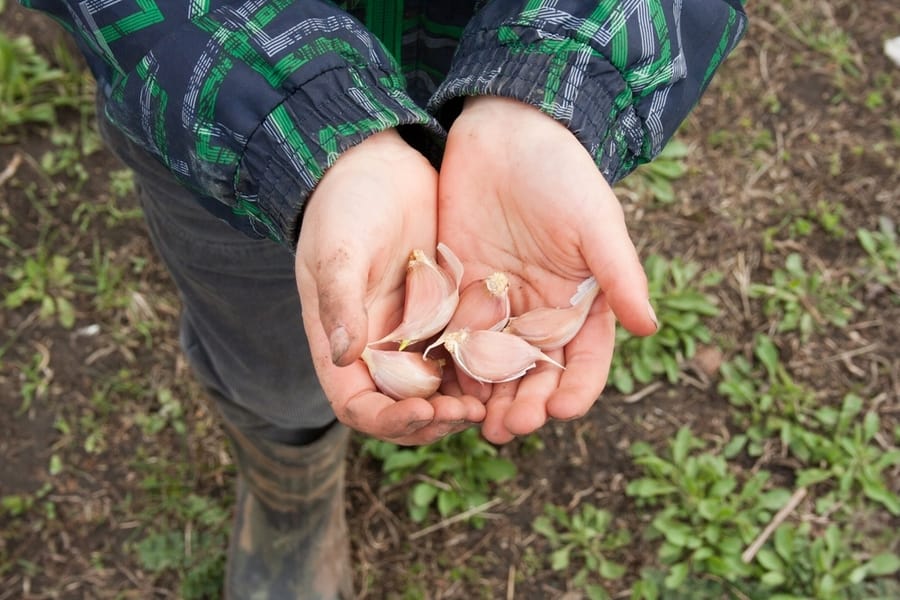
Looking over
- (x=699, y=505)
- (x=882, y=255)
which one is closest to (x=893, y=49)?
(x=882, y=255)

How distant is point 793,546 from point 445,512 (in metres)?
0.75

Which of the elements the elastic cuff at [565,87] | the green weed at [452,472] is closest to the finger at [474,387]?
the elastic cuff at [565,87]

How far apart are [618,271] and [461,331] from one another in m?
0.26

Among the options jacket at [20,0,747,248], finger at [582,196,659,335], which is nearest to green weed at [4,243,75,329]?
jacket at [20,0,747,248]

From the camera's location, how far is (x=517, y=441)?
1974mm

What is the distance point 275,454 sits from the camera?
1.65 metres

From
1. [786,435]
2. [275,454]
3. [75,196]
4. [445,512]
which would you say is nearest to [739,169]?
[786,435]

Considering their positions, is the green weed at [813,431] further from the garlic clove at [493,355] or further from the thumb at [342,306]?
the thumb at [342,306]

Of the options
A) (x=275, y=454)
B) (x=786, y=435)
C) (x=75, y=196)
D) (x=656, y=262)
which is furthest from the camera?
(x=75, y=196)

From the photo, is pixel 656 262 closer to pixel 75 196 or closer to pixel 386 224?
pixel 386 224

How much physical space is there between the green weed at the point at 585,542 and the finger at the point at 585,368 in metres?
0.88

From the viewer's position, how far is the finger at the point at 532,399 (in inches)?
39.7

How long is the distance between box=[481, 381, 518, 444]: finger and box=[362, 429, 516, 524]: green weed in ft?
2.66

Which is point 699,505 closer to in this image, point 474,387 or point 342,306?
point 474,387
